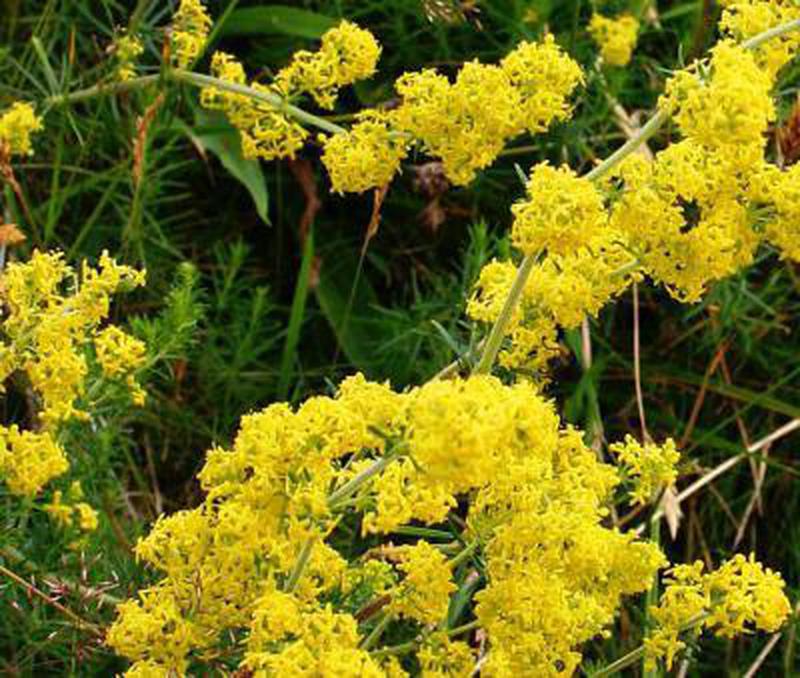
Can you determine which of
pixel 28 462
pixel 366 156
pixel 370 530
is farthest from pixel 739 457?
pixel 28 462

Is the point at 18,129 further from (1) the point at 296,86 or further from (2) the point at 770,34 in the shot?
(2) the point at 770,34

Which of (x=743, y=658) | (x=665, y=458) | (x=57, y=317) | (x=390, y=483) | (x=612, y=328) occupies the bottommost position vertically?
(x=743, y=658)

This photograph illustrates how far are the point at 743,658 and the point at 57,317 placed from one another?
1771 mm

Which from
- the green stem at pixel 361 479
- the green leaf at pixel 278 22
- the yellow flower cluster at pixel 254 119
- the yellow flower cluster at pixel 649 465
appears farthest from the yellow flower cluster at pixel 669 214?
the green leaf at pixel 278 22

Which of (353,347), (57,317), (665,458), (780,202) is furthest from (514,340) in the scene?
(353,347)

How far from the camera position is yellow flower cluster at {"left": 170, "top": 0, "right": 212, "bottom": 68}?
2.93m

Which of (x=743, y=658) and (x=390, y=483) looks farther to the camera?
(x=743, y=658)

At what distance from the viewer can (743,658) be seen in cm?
321

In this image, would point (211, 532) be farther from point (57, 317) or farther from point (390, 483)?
point (57, 317)

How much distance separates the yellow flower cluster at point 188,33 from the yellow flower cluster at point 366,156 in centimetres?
47

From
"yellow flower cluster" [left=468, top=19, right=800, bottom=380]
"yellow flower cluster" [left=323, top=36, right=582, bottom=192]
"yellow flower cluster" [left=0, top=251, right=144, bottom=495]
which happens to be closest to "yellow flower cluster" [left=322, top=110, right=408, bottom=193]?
"yellow flower cluster" [left=323, top=36, right=582, bottom=192]

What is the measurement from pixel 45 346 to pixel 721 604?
3.31 ft

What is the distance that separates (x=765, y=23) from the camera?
2.17 meters

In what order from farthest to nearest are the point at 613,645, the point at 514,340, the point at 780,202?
the point at 613,645 → the point at 514,340 → the point at 780,202
